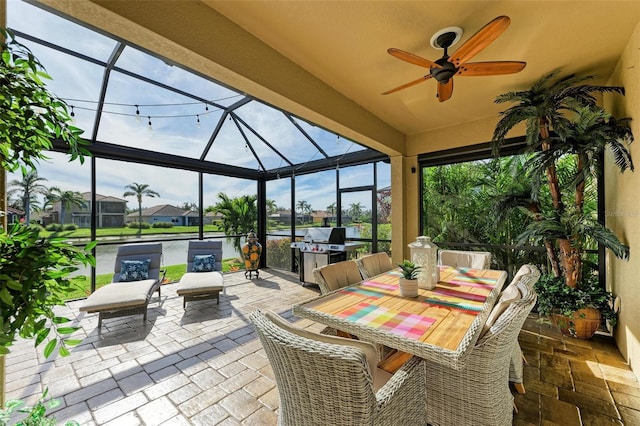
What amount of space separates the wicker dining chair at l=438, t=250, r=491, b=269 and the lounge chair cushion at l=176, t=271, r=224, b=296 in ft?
10.8

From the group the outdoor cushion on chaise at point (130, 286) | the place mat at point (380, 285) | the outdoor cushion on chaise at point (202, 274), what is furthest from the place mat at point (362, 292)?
the outdoor cushion on chaise at point (130, 286)

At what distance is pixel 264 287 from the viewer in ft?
16.6

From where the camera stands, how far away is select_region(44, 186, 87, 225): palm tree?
401 cm

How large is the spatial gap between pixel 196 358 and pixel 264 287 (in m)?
2.52

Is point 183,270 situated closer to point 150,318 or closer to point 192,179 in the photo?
point 192,179

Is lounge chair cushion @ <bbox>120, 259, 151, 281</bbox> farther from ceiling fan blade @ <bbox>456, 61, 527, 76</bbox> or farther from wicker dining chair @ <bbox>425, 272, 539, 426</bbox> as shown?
ceiling fan blade @ <bbox>456, 61, 527, 76</bbox>

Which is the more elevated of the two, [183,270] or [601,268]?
[601,268]

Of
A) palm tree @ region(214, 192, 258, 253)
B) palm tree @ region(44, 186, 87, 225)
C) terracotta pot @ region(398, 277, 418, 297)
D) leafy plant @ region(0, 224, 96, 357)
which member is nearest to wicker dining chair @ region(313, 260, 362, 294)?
terracotta pot @ region(398, 277, 418, 297)

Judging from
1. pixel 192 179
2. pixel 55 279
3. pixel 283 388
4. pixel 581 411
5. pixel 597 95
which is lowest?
pixel 581 411

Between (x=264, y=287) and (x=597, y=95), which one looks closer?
(x=597, y=95)

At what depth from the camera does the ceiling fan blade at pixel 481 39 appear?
1620 mm

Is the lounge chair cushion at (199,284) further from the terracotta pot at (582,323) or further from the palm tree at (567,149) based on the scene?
the terracotta pot at (582,323)

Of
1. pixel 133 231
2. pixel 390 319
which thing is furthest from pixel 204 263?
pixel 390 319

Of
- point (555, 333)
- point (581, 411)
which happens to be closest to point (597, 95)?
point (555, 333)
